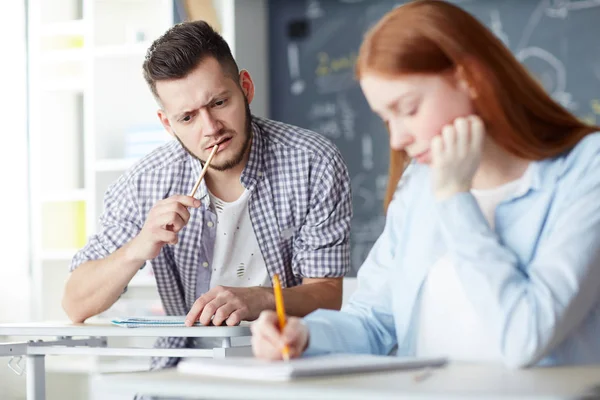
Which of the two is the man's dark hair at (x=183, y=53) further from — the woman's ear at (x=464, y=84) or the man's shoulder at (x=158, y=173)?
the woman's ear at (x=464, y=84)

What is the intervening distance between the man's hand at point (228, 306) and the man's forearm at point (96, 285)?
0.39 m

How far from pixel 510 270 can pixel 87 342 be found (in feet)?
5.17

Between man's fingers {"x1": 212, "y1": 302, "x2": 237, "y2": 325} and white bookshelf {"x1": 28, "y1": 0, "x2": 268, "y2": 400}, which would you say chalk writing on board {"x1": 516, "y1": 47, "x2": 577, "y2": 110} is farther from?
man's fingers {"x1": 212, "y1": 302, "x2": 237, "y2": 325}

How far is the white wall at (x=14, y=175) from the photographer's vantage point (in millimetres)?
4605

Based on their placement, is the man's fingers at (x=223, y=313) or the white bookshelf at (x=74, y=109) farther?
the white bookshelf at (x=74, y=109)

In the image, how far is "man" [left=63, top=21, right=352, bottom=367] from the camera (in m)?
2.31

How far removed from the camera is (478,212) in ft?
4.11

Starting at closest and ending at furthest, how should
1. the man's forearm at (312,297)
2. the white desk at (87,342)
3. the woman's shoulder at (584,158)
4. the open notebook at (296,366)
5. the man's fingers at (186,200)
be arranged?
the open notebook at (296,366)
the woman's shoulder at (584,158)
the white desk at (87,342)
the man's fingers at (186,200)
the man's forearm at (312,297)

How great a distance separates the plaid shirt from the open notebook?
1.24 m

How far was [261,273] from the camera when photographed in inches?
96.1

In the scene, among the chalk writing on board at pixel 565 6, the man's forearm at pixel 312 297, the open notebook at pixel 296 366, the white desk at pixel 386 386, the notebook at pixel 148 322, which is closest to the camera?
the white desk at pixel 386 386

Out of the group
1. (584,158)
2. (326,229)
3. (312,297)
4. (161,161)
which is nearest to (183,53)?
(161,161)

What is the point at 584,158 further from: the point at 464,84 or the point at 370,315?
the point at 370,315

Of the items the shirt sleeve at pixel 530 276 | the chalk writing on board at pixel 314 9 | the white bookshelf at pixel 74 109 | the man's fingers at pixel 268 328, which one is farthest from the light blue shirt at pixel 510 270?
the chalk writing on board at pixel 314 9
